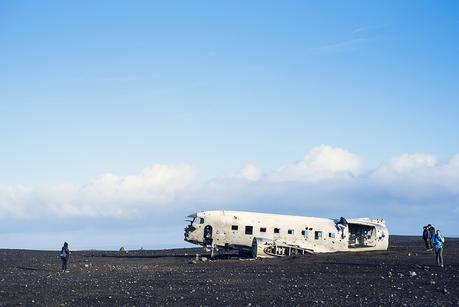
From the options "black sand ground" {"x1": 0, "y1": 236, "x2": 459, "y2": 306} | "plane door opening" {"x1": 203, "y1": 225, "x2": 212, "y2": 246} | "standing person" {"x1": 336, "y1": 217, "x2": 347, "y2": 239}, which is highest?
"standing person" {"x1": 336, "y1": 217, "x2": 347, "y2": 239}

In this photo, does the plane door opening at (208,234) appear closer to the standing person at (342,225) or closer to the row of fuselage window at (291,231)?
the row of fuselage window at (291,231)

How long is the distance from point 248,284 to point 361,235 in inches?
1079

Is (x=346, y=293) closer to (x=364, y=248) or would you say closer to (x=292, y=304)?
(x=292, y=304)

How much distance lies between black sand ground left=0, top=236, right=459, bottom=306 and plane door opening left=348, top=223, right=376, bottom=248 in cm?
877

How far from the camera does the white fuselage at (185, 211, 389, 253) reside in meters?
52.9

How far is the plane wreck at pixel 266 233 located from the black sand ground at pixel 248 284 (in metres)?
5.20

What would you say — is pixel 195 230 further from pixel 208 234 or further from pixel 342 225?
pixel 342 225

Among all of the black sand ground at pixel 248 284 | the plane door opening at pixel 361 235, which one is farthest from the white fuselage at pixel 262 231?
the black sand ground at pixel 248 284

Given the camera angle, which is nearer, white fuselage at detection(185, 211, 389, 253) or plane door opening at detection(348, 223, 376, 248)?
white fuselage at detection(185, 211, 389, 253)

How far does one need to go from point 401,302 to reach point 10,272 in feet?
88.9

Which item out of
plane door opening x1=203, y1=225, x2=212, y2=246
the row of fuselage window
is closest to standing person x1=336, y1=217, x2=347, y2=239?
the row of fuselage window

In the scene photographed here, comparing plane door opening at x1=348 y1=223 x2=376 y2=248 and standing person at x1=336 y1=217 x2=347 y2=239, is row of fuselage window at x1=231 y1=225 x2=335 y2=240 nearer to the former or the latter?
standing person at x1=336 y1=217 x2=347 y2=239

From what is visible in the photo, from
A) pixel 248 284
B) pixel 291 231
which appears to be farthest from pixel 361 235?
pixel 248 284

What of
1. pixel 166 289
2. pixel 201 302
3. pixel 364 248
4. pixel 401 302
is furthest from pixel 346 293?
pixel 364 248
